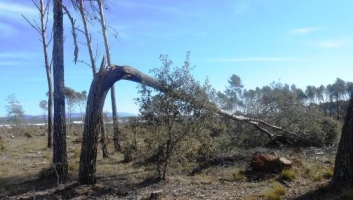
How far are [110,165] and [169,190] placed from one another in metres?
5.18

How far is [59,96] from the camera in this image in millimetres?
11156

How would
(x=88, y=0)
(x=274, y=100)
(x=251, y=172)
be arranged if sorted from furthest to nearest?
1. (x=274, y=100)
2. (x=88, y=0)
3. (x=251, y=172)

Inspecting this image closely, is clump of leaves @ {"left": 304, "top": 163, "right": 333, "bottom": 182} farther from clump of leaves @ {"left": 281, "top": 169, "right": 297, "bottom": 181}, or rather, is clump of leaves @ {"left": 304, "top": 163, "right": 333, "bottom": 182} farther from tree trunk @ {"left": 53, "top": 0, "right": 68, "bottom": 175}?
tree trunk @ {"left": 53, "top": 0, "right": 68, "bottom": 175}

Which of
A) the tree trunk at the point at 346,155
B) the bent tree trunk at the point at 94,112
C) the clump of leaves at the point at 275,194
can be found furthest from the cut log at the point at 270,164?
the bent tree trunk at the point at 94,112

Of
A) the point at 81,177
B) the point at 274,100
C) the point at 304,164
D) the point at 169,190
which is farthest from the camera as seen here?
the point at 274,100

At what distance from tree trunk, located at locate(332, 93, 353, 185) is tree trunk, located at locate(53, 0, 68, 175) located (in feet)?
24.2

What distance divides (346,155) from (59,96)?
25.5 ft

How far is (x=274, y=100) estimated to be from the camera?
16375mm

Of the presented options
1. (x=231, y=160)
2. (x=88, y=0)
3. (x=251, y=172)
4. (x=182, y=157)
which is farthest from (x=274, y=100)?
(x=88, y=0)

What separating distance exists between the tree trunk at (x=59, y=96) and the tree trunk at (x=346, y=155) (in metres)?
7.36

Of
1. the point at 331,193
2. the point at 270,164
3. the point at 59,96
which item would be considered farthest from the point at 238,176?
the point at 59,96

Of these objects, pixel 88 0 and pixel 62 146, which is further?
pixel 88 0

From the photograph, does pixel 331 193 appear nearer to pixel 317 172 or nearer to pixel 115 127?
pixel 317 172

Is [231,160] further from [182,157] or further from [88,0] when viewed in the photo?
[88,0]
